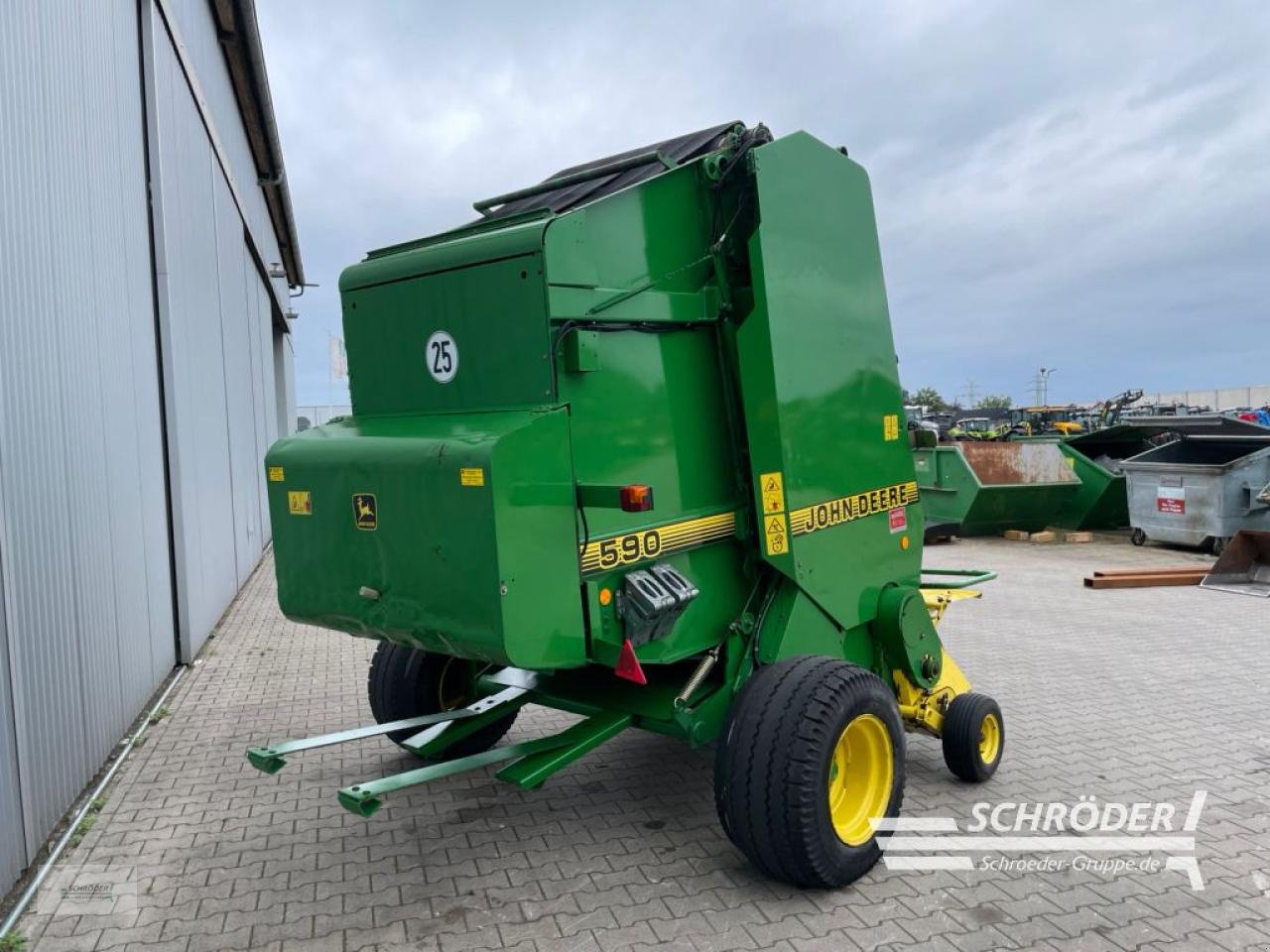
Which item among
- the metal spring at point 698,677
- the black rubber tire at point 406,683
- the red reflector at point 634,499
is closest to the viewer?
the red reflector at point 634,499

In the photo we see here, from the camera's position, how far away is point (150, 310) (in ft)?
21.5

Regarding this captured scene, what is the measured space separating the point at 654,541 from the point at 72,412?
3.16 metres

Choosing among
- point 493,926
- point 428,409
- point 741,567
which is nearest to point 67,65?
point 428,409

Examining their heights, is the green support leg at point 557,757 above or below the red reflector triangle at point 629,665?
below

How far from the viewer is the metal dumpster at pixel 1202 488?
34.1 ft

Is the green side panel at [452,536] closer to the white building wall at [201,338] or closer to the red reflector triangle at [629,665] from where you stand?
the red reflector triangle at [629,665]

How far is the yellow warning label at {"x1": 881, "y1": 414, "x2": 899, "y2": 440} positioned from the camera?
4.31 meters

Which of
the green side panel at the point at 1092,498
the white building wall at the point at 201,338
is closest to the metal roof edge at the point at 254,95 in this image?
the white building wall at the point at 201,338

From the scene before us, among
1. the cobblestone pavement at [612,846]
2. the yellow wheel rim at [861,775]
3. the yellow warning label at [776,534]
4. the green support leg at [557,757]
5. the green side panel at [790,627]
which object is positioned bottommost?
the cobblestone pavement at [612,846]

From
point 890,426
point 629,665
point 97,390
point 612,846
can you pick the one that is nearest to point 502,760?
point 629,665

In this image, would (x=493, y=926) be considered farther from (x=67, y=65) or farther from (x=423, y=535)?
(x=67, y=65)

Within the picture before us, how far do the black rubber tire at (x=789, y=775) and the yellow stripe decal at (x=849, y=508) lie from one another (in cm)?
67

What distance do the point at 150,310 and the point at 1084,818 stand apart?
6696 mm

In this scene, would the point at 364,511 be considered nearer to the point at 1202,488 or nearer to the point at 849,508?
the point at 849,508
